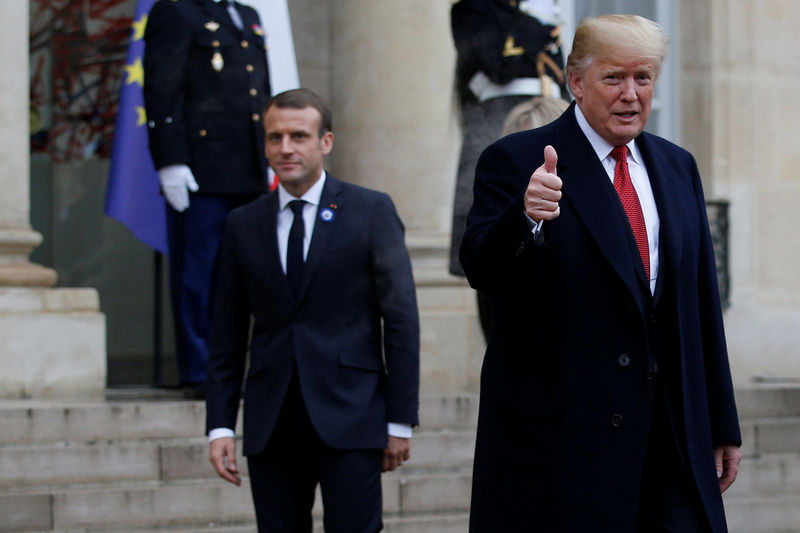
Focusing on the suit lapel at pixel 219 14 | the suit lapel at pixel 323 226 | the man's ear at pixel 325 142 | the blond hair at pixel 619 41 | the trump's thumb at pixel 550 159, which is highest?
the suit lapel at pixel 219 14

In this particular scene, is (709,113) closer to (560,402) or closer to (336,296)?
(336,296)

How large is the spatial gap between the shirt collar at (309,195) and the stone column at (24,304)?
3.00 metres

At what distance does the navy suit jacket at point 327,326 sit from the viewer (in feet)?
13.7

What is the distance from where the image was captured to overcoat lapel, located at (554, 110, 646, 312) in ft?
10.3

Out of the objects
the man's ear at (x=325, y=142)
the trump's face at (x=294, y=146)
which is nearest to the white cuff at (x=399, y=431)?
the trump's face at (x=294, y=146)

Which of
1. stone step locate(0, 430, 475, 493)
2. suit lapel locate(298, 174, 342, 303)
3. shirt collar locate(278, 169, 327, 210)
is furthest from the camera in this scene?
stone step locate(0, 430, 475, 493)

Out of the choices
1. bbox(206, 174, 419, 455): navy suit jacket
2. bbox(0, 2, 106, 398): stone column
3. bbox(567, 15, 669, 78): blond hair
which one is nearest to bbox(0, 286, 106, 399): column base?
bbox(0, 2, 106, 398): stone column

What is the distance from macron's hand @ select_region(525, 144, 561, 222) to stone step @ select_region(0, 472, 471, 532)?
10.8 feet

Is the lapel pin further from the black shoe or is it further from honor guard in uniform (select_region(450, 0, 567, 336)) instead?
the black shoe

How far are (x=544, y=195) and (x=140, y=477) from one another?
139 inches

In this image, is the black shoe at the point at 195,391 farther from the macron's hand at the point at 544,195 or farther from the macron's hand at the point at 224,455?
the macron's hand at the point at 544,195

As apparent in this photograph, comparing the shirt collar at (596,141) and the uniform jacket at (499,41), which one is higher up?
the uniform jacket at (499,41)

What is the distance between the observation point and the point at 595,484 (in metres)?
3.13

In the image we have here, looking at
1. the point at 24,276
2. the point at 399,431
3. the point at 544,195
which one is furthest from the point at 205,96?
the point at 544,195
